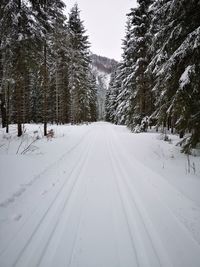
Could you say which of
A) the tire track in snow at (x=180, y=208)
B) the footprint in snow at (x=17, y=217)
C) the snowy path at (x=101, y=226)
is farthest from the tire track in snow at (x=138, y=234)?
the footprint in snow at (x=17, y=217)

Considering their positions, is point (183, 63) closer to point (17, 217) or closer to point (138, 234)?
point (138, 234)

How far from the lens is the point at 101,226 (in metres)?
3.12

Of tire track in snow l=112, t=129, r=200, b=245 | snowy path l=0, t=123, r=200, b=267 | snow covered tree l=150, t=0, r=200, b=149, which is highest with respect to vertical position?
snow covered tree l=150, t=0, r=200, b=149

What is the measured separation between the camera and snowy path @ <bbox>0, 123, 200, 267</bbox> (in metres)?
2.41

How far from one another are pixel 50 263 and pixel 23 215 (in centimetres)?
136

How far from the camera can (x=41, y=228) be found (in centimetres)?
299

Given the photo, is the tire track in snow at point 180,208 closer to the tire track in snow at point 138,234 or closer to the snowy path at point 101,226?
the snowy path at point 101,226

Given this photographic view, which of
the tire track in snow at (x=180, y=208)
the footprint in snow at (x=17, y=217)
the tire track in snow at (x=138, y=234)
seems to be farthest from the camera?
the footprint in snow at (x=17, y=217)

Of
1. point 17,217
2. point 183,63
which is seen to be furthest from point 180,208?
point 183,63

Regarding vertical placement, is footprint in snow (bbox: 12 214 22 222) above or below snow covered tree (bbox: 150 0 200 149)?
below

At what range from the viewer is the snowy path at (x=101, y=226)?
241 cm

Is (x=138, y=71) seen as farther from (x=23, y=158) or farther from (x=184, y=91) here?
(x=23, y=158)

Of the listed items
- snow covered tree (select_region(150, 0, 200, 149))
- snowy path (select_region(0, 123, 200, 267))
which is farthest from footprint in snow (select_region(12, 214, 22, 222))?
snow covered tree (select_region(150, 0, 200, 149))

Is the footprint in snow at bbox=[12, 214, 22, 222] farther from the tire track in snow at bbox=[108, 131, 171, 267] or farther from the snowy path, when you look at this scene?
the tire track in snow at bbox=[108, 131, 171, 267]
